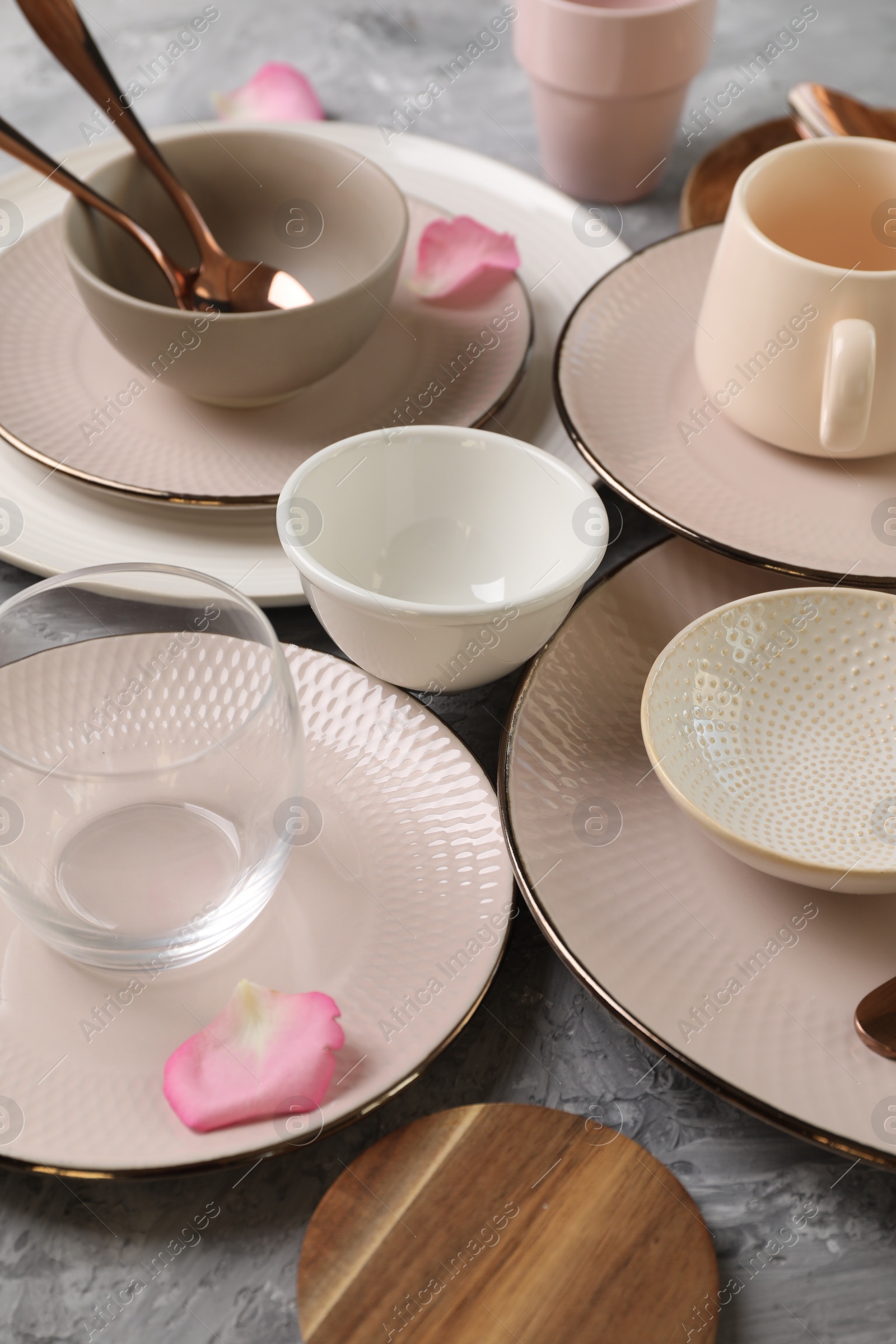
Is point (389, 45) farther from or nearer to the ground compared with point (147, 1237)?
farther from the ground

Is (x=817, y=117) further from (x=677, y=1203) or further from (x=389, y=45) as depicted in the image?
(x=677, y=1203)

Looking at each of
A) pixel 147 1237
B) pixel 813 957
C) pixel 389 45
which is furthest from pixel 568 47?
pixel 147 1237

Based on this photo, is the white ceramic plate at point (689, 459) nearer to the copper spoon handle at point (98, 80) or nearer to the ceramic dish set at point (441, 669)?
the ceramic dish set at point (441, 669)

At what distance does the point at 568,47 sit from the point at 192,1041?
0.72 meters

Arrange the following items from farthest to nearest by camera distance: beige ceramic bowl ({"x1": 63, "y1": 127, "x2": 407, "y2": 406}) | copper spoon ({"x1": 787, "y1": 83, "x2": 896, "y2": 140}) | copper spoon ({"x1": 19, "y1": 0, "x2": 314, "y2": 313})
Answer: copper spoon ({"x1": 787, "y1": 83, "x2": 896, "y2": 140}), copper spoon ({"x1": 19, "y1": 0, "x2": 314, "y2": 313}), beige ceramic bowl ({"x1": 63, "y1": 127, "x2": 407, "y2": 406})

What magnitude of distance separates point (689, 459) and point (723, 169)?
389 mm

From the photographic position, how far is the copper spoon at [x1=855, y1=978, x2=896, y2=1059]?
409mm

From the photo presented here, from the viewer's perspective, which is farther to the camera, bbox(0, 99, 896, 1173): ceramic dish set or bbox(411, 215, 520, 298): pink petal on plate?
bbox(411, 215, 520, 298): pink petal on plate

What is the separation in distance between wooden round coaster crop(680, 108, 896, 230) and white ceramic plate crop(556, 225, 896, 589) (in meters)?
0.16

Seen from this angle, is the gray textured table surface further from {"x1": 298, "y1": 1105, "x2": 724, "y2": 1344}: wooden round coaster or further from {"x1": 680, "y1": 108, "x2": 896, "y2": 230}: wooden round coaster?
{"x1": 680, "y1": 108, "x2": 896, "y2": 230}: wooden round coaster

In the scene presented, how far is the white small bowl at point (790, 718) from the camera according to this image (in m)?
0.47

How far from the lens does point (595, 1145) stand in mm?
408

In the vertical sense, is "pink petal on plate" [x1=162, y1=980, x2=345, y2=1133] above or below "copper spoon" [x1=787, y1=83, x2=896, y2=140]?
below

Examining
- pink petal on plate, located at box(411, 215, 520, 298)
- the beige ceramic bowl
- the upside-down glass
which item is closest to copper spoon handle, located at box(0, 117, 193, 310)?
the beige ceramic bowl
